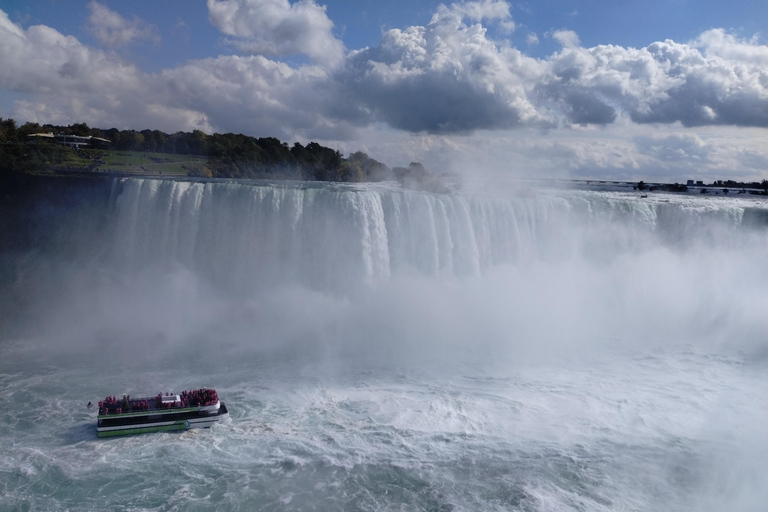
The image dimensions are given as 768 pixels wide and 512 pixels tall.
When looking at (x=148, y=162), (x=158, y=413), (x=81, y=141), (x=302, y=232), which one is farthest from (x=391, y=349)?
(x=81, y=141)

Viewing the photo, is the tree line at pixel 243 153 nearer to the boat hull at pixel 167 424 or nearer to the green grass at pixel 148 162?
the green grass at pixel 148 162

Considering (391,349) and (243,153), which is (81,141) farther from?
(391,349)

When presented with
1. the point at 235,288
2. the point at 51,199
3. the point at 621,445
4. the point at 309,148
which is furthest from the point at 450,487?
the point at 309,148

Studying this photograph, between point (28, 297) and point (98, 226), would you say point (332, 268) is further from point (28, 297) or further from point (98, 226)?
point (28, 297)

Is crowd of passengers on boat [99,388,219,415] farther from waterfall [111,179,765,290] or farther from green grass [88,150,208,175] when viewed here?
green grass [88,150,208,175]

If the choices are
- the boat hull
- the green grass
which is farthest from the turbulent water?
the green grass

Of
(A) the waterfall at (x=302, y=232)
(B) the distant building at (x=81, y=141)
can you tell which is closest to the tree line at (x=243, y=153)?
(B) the distant building at (x=81, y=141)
